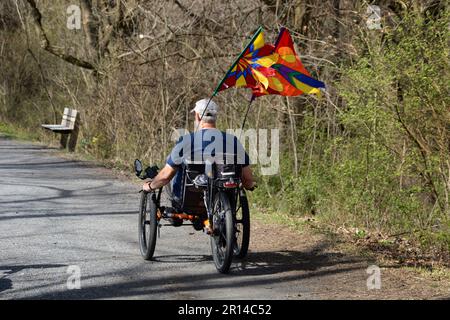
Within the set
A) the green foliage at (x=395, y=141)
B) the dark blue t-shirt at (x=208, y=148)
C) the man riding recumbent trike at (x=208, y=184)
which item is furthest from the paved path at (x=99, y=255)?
the green foliage at (x=395, y=141)

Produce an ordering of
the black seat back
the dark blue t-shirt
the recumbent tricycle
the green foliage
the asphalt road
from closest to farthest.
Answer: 1. the asphalt road
2. the recumbent tricycle
3. the dark blue t-shirt
4. the black seat back
5. the green foliage

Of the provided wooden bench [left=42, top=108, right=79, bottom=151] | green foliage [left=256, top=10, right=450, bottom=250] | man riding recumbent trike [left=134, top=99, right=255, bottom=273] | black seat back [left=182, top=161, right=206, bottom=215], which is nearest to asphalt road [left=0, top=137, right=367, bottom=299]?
man riding recumbent trike [left=134, top=99, right=255, bottom=273]

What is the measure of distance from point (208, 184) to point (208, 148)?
33cm

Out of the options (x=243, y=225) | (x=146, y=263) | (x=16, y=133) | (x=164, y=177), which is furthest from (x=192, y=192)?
(x=16, y=133)

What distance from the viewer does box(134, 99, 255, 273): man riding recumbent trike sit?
8.27 meters

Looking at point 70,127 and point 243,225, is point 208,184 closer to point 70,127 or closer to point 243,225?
point 243,225

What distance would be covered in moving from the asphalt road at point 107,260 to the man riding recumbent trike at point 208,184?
1.05ft

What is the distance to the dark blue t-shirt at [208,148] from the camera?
844 cm

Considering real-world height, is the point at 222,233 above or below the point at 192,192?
below

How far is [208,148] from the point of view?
27.7 feet

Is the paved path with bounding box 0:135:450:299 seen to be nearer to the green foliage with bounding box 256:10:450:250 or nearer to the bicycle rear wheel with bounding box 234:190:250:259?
the bicycle rear wheel with bounding box 234:190:250:259

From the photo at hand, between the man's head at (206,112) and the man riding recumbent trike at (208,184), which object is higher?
the man's head at (206,112)

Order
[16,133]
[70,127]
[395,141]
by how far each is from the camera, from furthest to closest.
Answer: [16,133] → [70,127] → [395,141]

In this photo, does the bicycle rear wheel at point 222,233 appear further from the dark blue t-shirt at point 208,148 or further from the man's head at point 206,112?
the man's head at point 206,112
